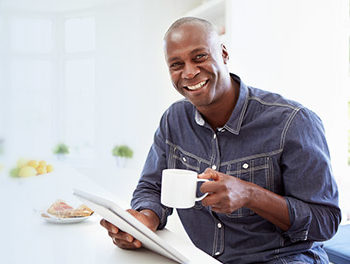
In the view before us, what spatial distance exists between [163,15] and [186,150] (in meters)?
2.40

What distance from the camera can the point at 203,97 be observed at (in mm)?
1166

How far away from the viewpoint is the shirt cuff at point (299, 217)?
3.14ft

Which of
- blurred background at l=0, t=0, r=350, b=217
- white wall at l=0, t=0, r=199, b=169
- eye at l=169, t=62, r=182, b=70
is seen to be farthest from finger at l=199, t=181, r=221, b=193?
white wall at l=0, t=0, r=199, b=169

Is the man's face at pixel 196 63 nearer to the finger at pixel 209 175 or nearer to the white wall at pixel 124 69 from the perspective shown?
the finger at pixel 209 175

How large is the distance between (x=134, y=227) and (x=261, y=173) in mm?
503

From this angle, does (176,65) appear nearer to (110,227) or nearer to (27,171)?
(110,227)

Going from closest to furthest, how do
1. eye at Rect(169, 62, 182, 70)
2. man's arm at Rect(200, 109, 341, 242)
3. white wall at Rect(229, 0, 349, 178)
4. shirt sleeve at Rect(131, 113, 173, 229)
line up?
man's arm at Rect(200, 109, 341, 242) → shirt sleeve at Rect(131, 113, 173, 229) → eye at Rect(169, 62, 182, 70) → white wall at Rect(229, 0, 349, 178)

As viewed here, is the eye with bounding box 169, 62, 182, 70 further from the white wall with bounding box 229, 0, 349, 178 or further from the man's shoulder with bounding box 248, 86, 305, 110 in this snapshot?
the white wall with bounding box 229, 0, 349, 178

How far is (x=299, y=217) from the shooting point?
3.14 ft

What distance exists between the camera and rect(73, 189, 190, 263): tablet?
67 cm

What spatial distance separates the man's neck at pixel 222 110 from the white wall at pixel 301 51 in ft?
4.11

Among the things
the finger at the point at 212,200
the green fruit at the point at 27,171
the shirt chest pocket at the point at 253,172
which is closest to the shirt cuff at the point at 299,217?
the shirt chest pocket at the point at 253,172

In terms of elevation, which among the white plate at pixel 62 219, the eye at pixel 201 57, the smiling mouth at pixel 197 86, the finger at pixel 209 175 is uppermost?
the eye at pixel 201 57

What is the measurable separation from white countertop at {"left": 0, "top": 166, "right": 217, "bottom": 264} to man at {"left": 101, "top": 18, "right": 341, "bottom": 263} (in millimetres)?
139
